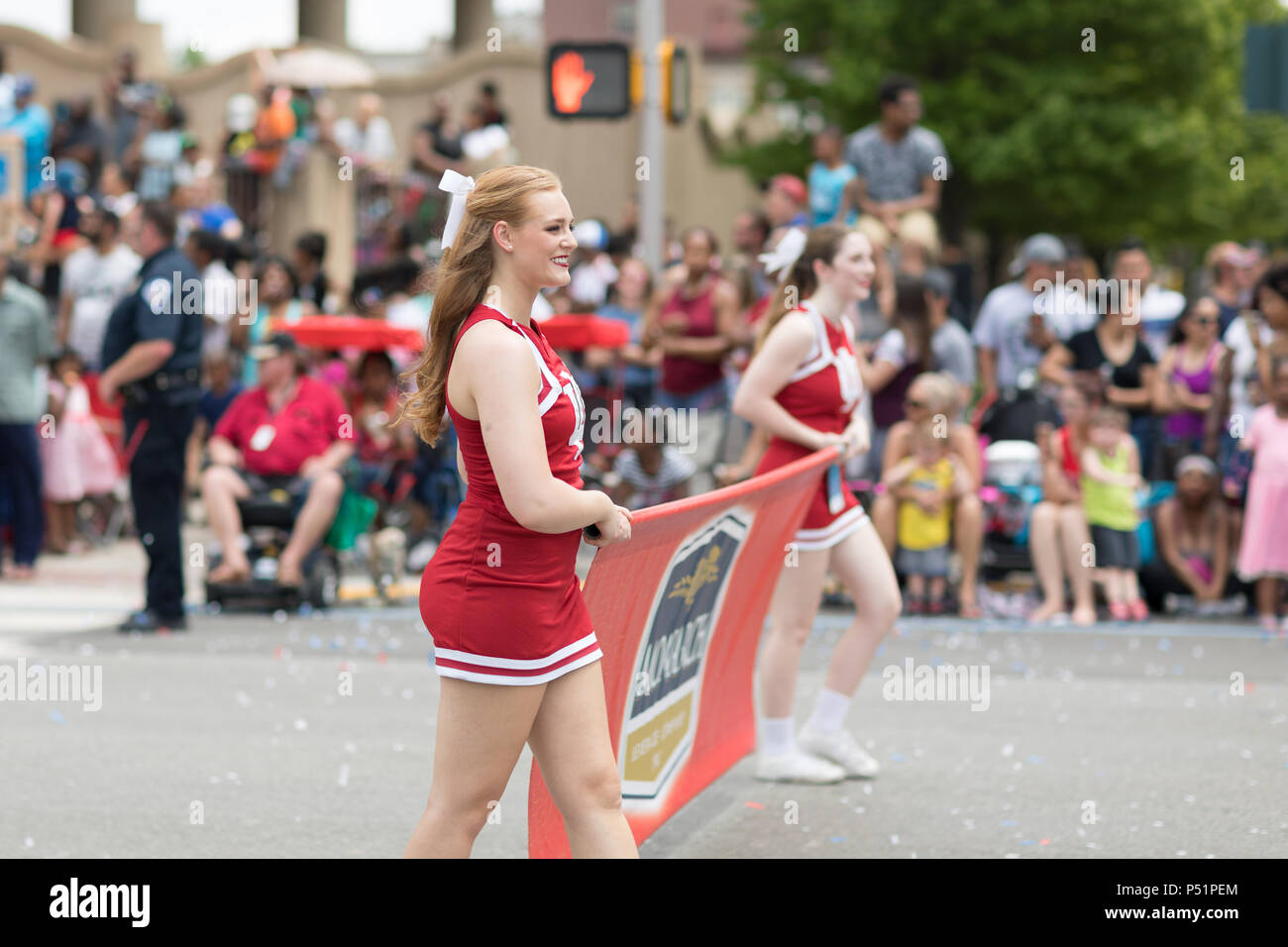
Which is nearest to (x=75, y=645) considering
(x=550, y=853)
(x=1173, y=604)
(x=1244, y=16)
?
(x=550, y=853)

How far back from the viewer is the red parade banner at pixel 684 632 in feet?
16.7

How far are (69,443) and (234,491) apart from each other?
2.99 meters

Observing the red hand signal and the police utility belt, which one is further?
the red hand signal

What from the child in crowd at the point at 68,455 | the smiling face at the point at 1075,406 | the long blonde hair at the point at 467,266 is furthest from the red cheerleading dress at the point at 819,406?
the child in crowd at the point at 68,455

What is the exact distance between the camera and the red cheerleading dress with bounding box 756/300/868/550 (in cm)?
723

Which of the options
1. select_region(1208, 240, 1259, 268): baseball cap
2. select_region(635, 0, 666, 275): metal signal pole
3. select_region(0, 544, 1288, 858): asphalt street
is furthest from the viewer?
select_region(1208, 240, 1259, 268): baseball cap

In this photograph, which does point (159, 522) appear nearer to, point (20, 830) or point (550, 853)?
point (20, 830)

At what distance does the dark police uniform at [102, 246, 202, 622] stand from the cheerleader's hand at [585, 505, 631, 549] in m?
6.79

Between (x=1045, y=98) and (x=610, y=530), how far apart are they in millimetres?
33165

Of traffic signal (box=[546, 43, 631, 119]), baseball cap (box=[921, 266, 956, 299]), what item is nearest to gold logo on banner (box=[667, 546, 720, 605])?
baseball cap (box=[921, 266, 956, 299])

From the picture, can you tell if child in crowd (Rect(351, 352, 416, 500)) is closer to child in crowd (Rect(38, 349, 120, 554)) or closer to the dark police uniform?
the dark police uniform

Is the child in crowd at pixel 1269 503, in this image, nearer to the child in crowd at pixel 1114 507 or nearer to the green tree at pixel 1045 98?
the child in crowd at pixel 1114 507

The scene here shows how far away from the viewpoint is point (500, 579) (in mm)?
4348

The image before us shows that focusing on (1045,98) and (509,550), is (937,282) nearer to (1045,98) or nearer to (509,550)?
(509,550)
